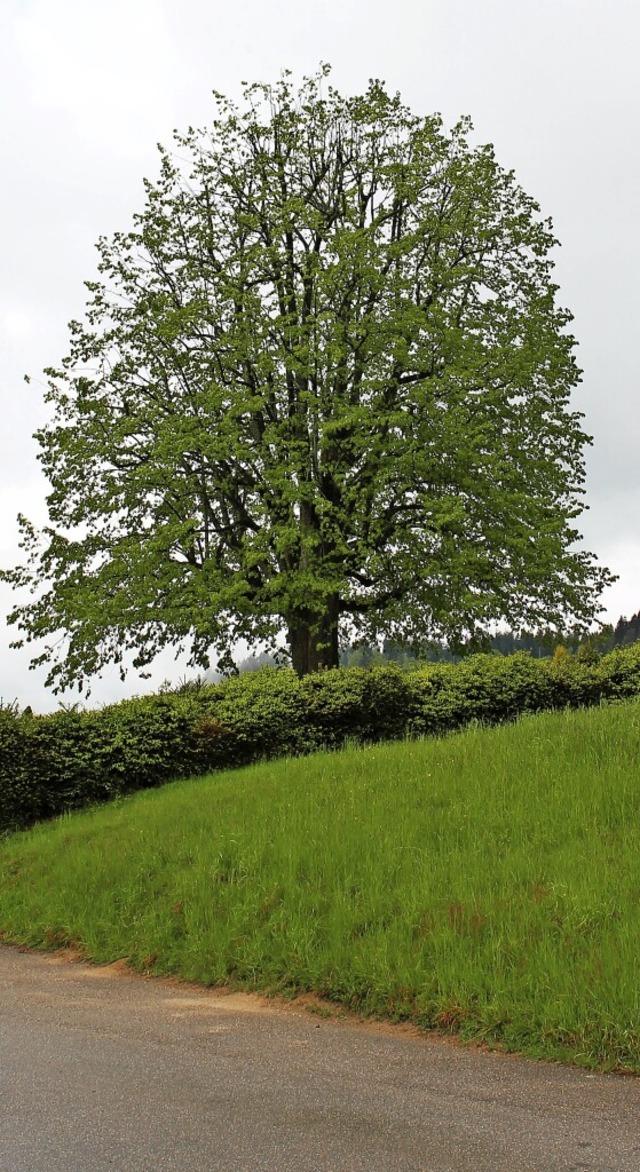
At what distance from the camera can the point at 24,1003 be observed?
827cm

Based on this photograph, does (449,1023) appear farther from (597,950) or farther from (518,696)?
(518,696)

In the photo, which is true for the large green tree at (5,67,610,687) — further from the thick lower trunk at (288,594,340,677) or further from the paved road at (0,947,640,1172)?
the paved road at (0,947,640,1172)

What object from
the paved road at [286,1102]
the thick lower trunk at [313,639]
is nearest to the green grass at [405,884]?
the paved road at [286,1102]

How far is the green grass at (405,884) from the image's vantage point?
262 inches

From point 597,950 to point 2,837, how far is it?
1084 centimetres

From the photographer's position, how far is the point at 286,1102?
5.44 meters

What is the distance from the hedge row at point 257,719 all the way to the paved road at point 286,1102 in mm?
8726

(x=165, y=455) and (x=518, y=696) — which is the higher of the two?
(x=165, y=455)

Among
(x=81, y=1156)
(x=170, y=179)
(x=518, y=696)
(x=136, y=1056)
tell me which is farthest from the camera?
(x=170, y=179)

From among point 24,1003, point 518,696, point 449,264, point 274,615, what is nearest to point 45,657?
point 274,615

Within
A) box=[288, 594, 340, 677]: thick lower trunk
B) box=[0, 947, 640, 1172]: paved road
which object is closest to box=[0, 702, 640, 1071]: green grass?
box=[0, 947, 640, 1172]: paved road

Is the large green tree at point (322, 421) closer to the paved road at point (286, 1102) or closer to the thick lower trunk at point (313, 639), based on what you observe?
the thick lower trunk at point (313, 639)

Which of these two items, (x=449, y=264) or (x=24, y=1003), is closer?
(x=24, y=1003)

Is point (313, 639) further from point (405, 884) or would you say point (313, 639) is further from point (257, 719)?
point (405, 884)
